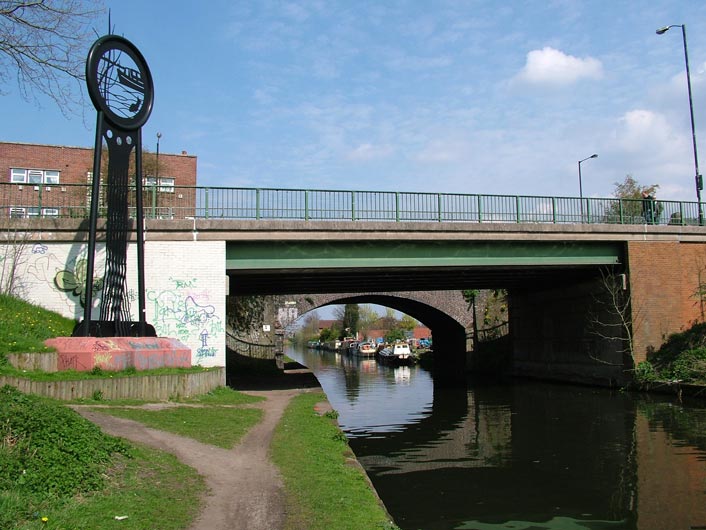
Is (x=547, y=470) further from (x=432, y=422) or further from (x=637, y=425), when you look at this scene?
(x=432, y=422)

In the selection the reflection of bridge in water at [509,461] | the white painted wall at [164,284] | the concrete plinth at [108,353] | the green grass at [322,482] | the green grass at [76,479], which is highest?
the white painted wall at [164,284]

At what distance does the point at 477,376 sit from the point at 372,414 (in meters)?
18.5

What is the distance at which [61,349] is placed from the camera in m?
14.8

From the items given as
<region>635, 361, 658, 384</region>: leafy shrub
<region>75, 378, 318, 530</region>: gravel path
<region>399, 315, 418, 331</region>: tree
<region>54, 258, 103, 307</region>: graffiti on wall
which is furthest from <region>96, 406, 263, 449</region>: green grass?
<region>399, 315, 418, 331</region>: tree

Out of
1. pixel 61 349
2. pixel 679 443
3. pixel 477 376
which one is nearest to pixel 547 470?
pixel 679 443

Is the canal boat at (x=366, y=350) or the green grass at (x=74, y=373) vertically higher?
the green grass at (x=74, y=373)

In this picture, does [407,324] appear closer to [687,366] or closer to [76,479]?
[687,366]

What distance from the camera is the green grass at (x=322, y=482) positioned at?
6.52 metres

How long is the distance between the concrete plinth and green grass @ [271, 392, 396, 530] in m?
4.78

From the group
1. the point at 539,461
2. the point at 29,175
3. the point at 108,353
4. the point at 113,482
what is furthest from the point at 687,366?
the point at 29,175

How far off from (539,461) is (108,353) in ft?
33.5

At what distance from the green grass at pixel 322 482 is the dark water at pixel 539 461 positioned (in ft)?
3.79

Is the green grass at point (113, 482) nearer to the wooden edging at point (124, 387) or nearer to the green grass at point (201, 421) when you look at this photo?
the green grass at point (201, 421)

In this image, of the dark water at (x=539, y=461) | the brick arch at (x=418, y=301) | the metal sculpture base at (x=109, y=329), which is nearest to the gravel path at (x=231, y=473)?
the dark water at (x=539, y=461)
